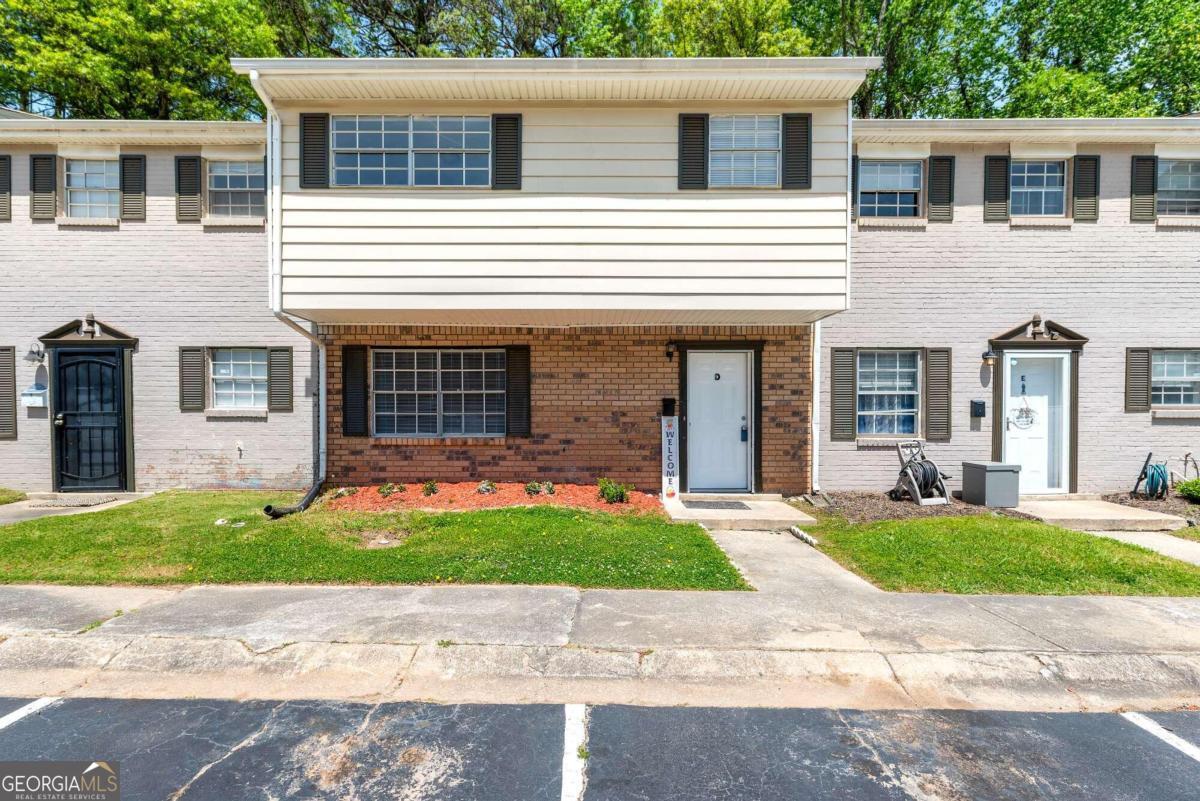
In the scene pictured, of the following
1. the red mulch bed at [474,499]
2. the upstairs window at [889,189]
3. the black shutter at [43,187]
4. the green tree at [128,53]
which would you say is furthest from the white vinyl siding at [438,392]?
the green tree at [128,53]

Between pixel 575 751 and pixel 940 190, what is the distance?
983 cm

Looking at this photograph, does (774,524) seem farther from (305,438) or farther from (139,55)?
(139,55)

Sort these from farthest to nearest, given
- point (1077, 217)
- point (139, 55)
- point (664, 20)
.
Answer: point (664, 20) → point (139, 55) → point (1077, 217)

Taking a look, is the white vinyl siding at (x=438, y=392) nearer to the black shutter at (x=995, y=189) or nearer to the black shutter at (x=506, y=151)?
the black shutter at (x=506, y=151)

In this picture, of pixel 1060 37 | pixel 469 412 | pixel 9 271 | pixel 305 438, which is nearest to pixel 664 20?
pixel 1060 37

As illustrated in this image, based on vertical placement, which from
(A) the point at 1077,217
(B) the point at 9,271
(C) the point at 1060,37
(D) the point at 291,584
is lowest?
(D) the point at 291,584

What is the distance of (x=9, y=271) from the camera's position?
30.9 ft

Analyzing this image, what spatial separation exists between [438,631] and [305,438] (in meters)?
6.52

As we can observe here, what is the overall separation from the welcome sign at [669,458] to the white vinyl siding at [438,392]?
2.61 m

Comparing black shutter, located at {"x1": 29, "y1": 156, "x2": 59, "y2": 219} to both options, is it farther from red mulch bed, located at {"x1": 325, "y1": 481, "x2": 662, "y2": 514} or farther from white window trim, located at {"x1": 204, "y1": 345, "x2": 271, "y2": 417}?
red mulch bed, located at {"x1": 325, "y1": 481, "x2": 662, "y2": 514}

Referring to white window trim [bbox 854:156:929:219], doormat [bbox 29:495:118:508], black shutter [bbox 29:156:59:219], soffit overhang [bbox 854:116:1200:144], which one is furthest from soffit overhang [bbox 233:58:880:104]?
doormat [bbox 29:495:118:508]

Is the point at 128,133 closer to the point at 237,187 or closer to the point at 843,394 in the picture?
the point at 237,187

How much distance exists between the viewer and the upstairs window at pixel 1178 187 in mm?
9477

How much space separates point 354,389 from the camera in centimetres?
912
